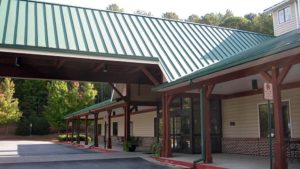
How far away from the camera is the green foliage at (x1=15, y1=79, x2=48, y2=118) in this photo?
6888cm

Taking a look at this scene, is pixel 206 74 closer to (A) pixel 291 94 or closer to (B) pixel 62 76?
(A) pixel 291 94

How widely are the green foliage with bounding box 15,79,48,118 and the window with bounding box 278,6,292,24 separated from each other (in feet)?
184

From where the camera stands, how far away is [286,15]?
21.1 m

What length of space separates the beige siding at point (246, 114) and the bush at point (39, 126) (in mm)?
49926

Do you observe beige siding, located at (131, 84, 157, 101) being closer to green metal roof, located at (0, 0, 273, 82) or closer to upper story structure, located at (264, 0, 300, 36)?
green metal roof, located at (0, 0, 273, 82)

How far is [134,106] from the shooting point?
21609mm

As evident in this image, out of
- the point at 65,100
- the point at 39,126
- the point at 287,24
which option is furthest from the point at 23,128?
the point at 287,24

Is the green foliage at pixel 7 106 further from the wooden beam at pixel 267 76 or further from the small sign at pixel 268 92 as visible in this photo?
the small sign at pixel 268 92

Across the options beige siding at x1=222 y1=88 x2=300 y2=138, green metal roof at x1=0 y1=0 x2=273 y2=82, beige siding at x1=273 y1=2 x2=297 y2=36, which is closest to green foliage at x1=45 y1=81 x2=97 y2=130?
green metal roof at x1=0 y1=0 x2=273 y2=82

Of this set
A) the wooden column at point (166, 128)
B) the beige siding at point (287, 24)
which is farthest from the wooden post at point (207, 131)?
the beige siding at point (287, 24)

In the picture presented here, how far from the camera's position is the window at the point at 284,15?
2094 cm

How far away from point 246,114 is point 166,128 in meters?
3.87

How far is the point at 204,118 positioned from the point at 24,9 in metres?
10.0

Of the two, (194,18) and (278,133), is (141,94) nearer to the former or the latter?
(278,133)
